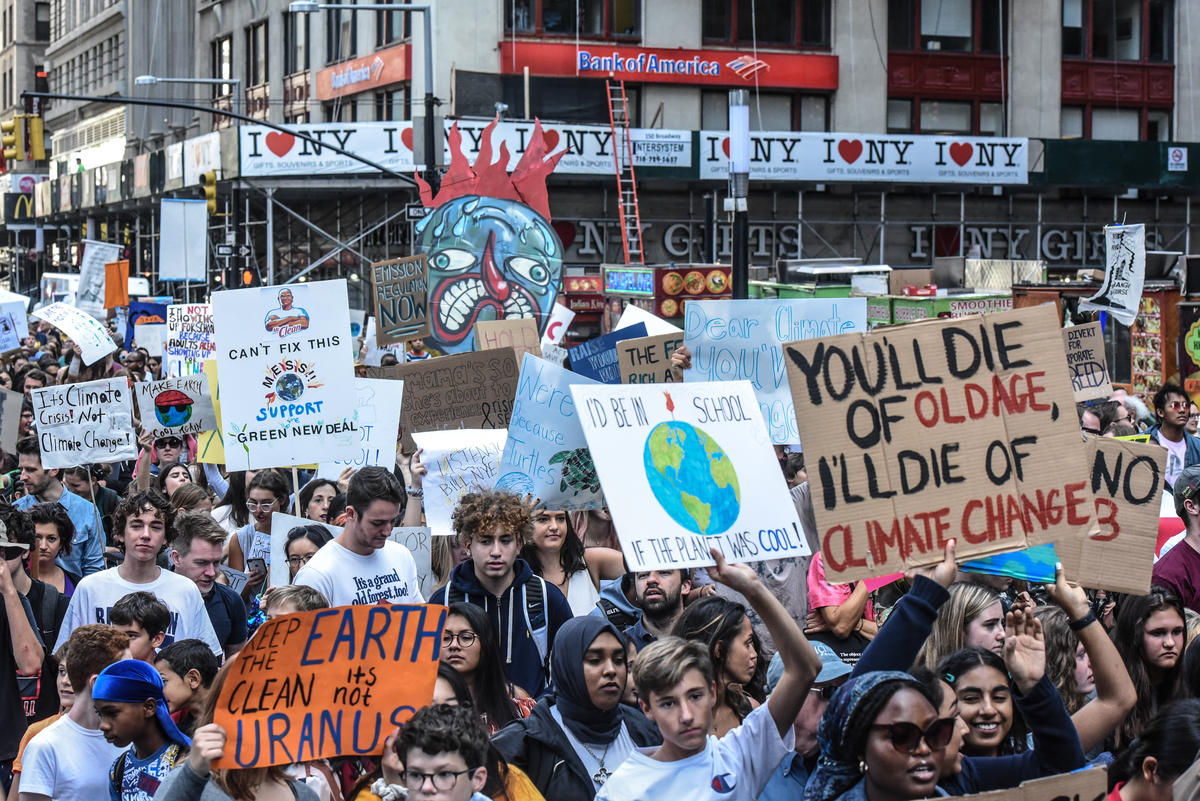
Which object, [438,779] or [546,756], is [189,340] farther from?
[438,779]

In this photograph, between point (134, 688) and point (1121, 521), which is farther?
point (1121, 521)

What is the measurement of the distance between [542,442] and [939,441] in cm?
244

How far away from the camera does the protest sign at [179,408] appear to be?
11.5 meters

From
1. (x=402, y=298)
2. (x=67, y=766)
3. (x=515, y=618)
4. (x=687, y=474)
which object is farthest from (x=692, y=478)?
(x=402, y=298)

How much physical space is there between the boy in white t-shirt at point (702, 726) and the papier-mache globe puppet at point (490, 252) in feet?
31.6

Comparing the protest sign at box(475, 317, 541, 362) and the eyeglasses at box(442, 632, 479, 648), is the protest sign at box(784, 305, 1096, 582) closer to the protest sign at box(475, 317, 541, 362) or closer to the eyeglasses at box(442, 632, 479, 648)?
the eyeglasses at box(442, 632, 479, 648)

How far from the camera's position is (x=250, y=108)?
4703 cm

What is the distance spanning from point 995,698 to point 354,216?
3521 centimetres

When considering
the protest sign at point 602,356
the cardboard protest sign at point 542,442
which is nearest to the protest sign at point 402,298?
the protest sign at point 602,356

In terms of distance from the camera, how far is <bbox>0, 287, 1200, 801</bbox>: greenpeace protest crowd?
4.17m

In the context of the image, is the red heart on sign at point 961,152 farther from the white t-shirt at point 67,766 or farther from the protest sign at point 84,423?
the white t-shirt at point 67,766

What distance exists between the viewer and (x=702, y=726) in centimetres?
425

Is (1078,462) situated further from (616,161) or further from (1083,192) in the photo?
(1083,192)

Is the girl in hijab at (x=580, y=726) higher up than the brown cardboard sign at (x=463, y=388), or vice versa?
the brown cardboard sign at (x=463, y=388)
